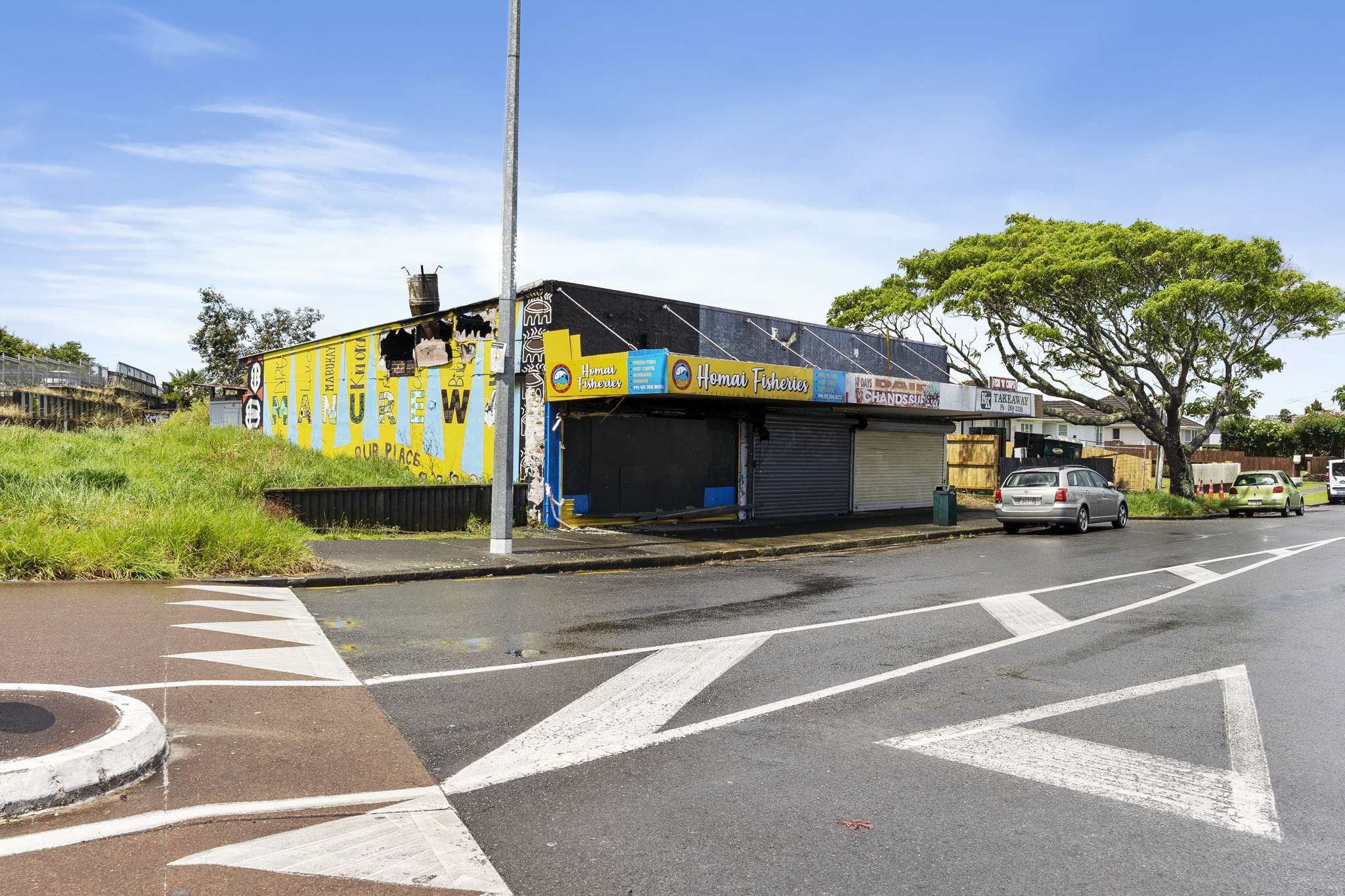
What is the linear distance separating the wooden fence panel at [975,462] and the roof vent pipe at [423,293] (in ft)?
63.1

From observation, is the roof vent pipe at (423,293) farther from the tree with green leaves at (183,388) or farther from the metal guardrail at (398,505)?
the tree with green leaves at (183,388)

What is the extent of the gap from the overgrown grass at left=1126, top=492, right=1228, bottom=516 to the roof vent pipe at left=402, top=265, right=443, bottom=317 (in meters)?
20.7

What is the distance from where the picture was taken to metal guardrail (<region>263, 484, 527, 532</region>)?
15352 mm

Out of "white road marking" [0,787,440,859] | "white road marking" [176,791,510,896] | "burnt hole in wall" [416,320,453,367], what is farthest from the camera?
"burnt hole in wall" [416,320,453,367]

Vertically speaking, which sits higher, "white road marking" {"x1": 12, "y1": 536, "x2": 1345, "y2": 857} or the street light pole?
the street light pole

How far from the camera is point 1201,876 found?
372 centimetres

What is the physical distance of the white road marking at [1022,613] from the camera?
9258mm

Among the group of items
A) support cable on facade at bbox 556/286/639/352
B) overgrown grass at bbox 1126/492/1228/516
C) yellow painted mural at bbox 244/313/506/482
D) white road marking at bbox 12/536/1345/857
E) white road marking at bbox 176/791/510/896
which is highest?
support cable on facade at bbox 556/286/639/352

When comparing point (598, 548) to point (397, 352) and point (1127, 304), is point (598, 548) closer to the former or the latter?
point (397, 352)

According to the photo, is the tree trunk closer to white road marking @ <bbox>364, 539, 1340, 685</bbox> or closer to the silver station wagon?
the silver station wagon

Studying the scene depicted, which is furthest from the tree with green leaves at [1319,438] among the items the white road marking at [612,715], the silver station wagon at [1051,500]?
the white road marking at [612,715]

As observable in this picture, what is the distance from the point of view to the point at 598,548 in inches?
606

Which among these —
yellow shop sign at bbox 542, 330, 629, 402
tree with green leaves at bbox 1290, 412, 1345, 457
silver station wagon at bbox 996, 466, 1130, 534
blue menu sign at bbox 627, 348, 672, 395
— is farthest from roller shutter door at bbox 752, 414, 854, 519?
tree with green leaves at bbox 1290, 412, 1345, 457

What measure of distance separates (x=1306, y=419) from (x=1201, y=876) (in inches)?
3276
